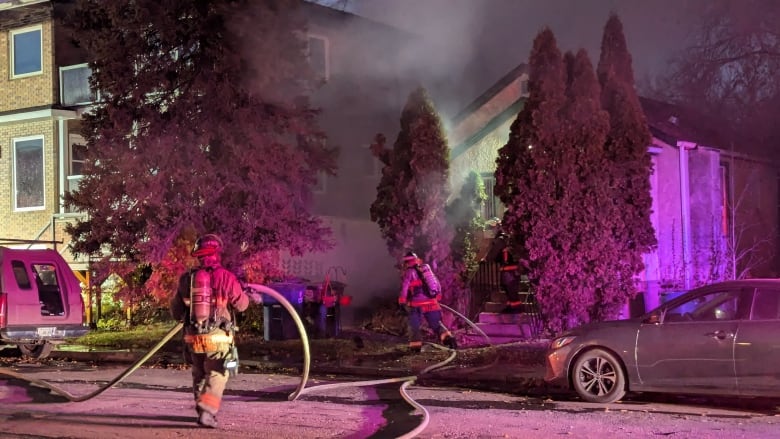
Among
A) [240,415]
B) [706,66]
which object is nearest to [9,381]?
[240,415]

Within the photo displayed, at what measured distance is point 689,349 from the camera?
7785mm

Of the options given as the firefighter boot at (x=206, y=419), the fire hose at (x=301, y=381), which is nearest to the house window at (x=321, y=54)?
the fire hose at (x=301, y=381)

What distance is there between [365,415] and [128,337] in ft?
31.3

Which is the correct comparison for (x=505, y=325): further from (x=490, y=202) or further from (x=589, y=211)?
(x=490, y=202)

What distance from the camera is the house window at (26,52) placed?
65.4 ft

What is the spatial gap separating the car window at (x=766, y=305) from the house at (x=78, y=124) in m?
11.3

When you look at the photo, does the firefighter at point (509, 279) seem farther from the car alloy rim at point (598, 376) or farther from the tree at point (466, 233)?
the car alloy rim at point (598, 376)

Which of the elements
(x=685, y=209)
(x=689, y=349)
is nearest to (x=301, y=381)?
(x=689, y=349)

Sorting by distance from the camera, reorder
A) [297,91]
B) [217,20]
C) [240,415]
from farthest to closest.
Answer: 1. [297,91]
2. [217,20]
3. [240,415]

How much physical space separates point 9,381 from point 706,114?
14.1 m

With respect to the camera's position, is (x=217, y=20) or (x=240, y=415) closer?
(x=240, y=415)

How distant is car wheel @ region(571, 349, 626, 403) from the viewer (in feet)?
26.8

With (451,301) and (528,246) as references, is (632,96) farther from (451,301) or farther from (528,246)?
(451,301)

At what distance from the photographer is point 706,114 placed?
17906 millimetres
